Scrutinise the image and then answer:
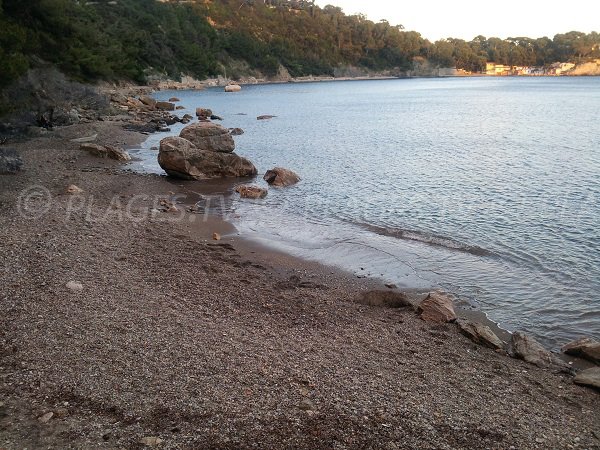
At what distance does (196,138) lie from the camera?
2627 centimetres

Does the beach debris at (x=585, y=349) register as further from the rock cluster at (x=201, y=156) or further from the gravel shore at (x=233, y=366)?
the rock cluster at (x=201, y=156)

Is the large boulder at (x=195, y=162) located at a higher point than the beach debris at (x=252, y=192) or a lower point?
higher

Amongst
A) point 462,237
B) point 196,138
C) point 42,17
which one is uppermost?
A: point 42,17

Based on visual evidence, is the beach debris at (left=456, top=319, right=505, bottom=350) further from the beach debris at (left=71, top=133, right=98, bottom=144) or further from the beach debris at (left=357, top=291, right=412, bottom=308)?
the beach debris at (left=71, top=133, right=98, bottom=144)

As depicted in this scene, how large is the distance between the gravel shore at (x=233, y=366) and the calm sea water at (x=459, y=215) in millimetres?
2546

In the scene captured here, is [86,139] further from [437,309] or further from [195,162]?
[437,309]

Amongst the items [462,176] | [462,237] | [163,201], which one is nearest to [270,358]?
[462,237]

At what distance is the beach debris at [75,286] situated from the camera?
10414 mm

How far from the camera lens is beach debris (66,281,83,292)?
1041cm

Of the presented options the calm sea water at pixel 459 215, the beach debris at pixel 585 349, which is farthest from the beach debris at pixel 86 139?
the beach debris at pixel 585 349

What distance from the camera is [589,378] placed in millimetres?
8734

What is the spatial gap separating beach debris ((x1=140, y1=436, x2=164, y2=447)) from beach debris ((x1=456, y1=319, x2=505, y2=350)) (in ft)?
21.0

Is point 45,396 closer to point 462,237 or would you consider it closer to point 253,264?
point 253,264

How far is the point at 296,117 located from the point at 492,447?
201 ft
